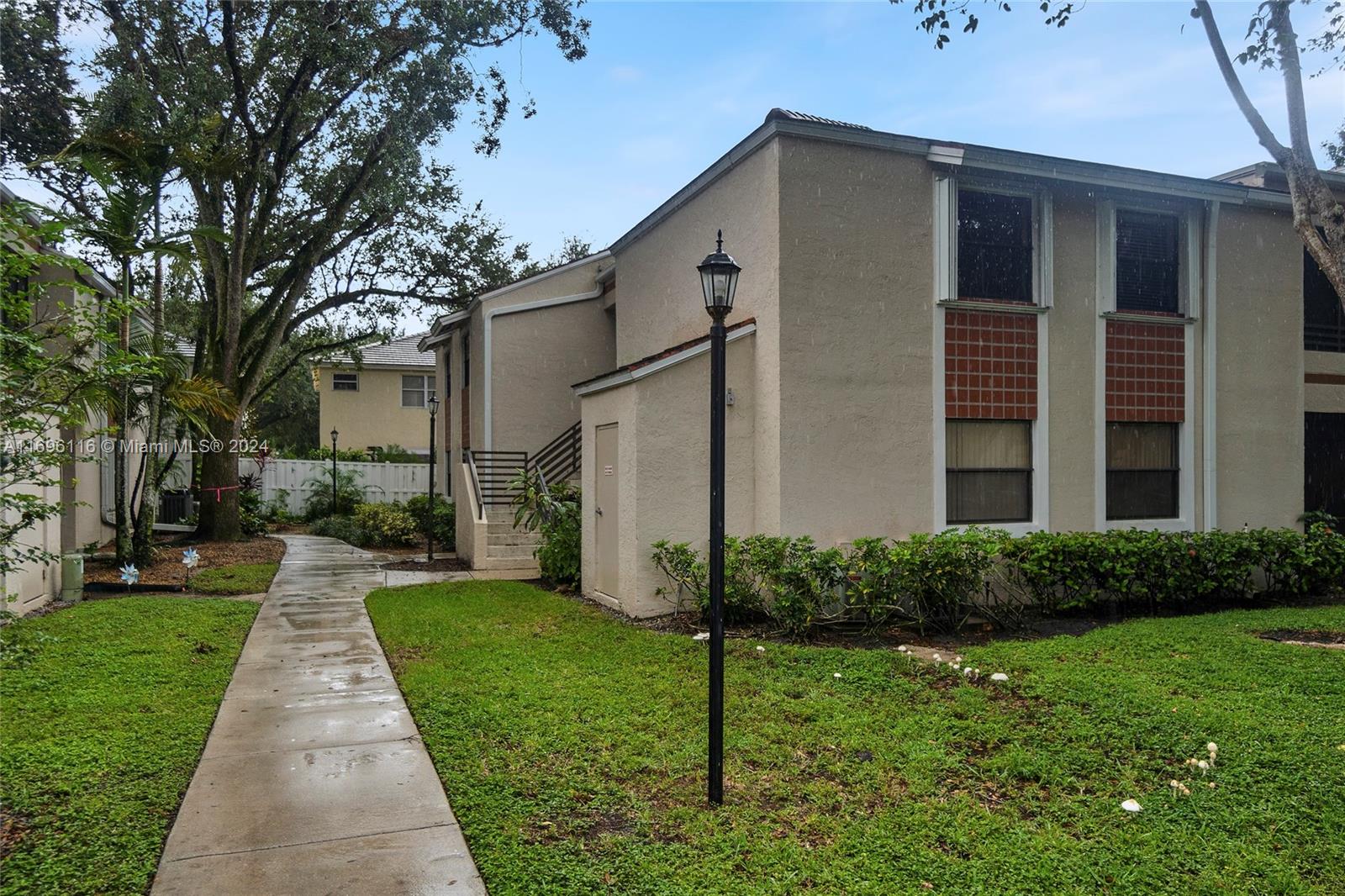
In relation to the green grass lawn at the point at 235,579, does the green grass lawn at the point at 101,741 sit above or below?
above

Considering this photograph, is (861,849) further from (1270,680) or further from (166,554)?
(166,554)

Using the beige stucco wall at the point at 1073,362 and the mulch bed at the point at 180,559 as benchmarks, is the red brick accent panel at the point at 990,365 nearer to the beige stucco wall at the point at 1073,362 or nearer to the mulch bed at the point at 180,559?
the beige stucco wall at the point at 1073,362

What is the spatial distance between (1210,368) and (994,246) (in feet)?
12.1

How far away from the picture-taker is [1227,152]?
12.6 meters

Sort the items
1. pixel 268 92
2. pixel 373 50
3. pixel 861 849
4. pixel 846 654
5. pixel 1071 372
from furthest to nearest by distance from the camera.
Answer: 1. pixel 268 92
2. pixel 373 50
3. pixel 1071 372
4. pixel 846 654
5. pixel 861 849

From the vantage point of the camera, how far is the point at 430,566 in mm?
14906

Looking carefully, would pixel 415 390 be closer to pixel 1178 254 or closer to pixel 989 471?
pixel 989 471

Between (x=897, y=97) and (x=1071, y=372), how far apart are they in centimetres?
419

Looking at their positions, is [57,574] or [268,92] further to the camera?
[268,92]

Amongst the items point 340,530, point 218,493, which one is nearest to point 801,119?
point 218,493

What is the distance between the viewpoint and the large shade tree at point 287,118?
13547mm

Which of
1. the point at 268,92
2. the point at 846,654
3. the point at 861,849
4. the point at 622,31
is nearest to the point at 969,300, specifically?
the point at 846,654

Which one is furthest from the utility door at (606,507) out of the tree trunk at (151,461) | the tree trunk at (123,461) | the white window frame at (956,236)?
the tree trunk at (151,461)

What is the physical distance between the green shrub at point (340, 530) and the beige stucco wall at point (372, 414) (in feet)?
28.8
